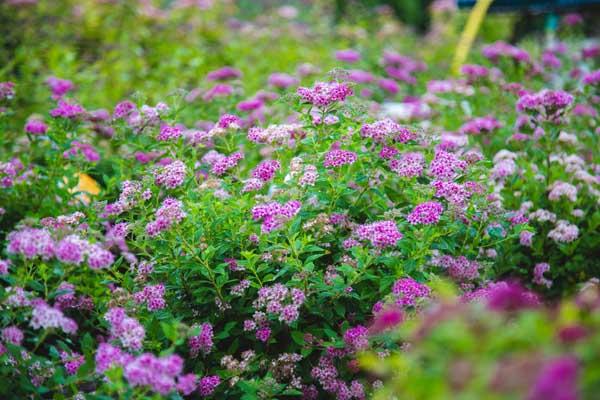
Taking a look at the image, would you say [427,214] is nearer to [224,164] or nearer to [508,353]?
[224,164]

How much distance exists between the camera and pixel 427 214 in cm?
200

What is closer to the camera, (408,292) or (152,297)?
(408,292)

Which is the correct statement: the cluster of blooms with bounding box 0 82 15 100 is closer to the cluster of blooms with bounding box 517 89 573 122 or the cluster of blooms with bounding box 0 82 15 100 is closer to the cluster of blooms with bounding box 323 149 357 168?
the cluster of blooms with bounding box 323 149 357 168

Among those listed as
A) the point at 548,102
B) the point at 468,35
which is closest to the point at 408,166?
the point at 548,102

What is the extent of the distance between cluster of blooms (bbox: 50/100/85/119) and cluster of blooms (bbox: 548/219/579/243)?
6.54 feet

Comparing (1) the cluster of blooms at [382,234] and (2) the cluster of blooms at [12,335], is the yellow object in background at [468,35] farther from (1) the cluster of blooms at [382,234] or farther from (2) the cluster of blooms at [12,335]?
(2) the cluster of blooms at [12,335]

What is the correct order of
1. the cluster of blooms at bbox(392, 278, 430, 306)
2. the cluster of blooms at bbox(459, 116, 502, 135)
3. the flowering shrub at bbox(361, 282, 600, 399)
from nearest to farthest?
the flowering shrub at bbox(361, 282, 600, 399) < the cluster of blooms at bbox(392, 278, 430, 306) < the cluster of blooms at bbox(459, 116, 502, 135)

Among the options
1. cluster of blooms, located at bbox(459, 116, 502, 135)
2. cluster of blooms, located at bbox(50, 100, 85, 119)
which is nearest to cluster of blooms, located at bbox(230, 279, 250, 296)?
cluster of blooms, located at bbox(50, 100, 85, 119)

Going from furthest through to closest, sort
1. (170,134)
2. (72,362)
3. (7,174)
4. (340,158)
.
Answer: (7,174) → (170,134) → (340,158) → (72,362)

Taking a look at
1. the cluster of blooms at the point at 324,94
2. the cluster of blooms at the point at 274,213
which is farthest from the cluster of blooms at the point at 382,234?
the cluster of blooms at the point at 324,94

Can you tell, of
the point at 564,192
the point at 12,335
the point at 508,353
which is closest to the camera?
the point at 508,353

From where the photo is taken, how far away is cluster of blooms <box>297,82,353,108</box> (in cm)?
227

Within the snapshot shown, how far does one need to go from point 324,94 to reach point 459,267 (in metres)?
0.73

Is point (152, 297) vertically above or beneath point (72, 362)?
above
